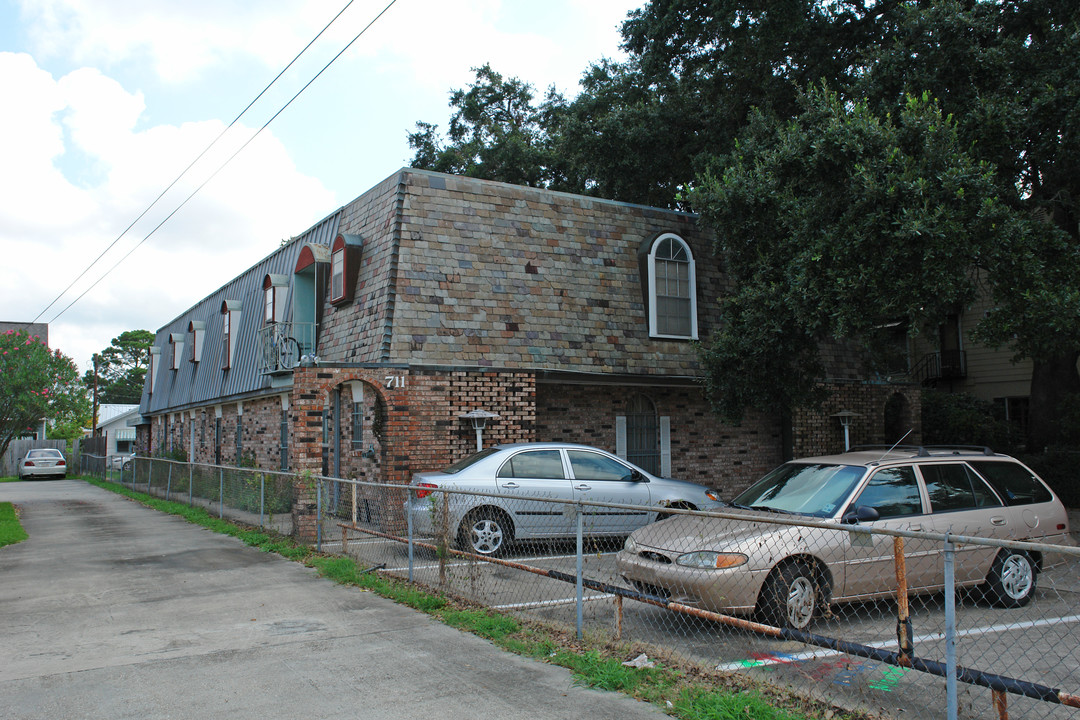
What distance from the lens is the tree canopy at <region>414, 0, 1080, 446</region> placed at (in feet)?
34.2

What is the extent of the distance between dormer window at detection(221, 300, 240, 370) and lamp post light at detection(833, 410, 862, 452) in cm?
1527

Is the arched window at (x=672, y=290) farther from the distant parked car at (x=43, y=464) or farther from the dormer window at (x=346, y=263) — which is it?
the distant parked car at (x=43, y=464)

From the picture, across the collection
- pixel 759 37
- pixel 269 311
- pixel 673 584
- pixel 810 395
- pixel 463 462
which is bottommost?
pixel 673 584

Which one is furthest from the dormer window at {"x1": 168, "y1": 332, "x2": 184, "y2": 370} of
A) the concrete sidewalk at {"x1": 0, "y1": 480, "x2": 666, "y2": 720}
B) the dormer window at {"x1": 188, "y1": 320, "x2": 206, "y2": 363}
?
the concrete sidewalk at {"x1": 0, "y1": 480, "x2": 666, "y2": 720}

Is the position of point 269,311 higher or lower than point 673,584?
higher

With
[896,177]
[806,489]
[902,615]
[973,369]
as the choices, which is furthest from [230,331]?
[973,369]

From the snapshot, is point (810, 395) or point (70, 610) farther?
point (810, 395)

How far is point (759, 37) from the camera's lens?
16.2 m

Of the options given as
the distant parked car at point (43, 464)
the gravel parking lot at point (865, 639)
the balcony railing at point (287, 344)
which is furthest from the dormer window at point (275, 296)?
the distant parked car at point (43, 464)

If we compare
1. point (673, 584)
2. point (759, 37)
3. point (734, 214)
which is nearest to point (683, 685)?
point (673, 584)

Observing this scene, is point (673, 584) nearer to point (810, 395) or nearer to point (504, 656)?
point (504, 656)

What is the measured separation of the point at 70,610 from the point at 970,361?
2481cm

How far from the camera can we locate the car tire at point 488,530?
32.6 feet

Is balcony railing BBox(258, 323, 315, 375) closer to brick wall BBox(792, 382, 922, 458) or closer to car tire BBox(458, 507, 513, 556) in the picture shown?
car tire BBox(458, 507, 513, 556)
